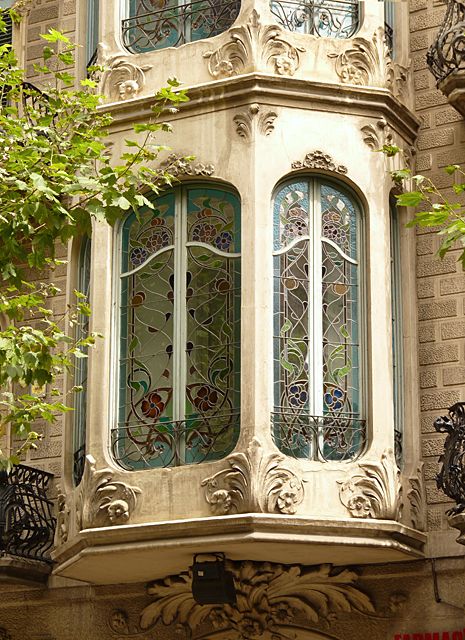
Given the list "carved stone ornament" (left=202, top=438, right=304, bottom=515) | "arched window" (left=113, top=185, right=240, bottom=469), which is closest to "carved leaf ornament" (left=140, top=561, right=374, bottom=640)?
"carved stone ornament" (left=202, top=438, right=304, bottom=515)

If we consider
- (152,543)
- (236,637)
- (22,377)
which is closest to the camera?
(22,377)

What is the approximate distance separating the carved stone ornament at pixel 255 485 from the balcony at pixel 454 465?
1398 mm

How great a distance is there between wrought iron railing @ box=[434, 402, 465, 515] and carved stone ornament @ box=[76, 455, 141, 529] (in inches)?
119

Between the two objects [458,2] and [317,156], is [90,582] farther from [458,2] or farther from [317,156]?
[458,2]

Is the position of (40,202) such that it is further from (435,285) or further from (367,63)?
(435,285)

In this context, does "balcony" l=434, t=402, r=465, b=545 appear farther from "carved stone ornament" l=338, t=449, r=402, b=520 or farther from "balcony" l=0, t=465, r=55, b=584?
"balcony" l=0, t=465, r=55, b=584

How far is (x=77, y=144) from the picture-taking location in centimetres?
1484

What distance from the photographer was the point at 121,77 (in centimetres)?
1784

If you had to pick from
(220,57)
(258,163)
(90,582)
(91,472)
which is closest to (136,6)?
(220,57)

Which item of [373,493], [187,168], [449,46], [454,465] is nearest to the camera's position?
[454,465]

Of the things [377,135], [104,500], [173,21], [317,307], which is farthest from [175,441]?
[173,21]

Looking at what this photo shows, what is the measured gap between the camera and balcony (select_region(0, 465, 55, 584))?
17.7 m

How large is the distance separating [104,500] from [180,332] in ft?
6.11

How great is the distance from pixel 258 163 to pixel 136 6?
8.38 feet
